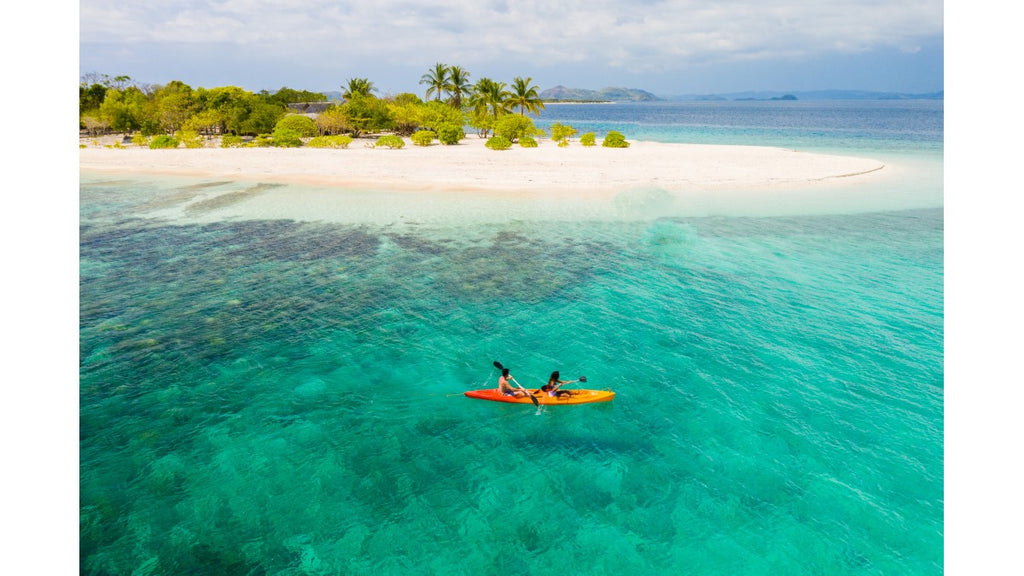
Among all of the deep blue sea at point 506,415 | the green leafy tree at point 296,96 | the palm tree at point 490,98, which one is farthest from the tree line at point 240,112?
the deep blue sea at point 506,415

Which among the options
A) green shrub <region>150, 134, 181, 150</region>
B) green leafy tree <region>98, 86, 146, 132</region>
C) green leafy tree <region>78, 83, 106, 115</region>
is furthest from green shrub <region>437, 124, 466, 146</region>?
green leafy tree <region>78, 83, 106, 115</region>

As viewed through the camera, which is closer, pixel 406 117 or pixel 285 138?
pixel 285 138

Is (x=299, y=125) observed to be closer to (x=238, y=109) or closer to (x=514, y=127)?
(x=238, y=109)

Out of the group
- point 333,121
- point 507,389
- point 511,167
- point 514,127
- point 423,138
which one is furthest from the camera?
point 333,121

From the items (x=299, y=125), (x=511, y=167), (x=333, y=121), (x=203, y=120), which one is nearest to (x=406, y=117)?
(x=333, y=121)
